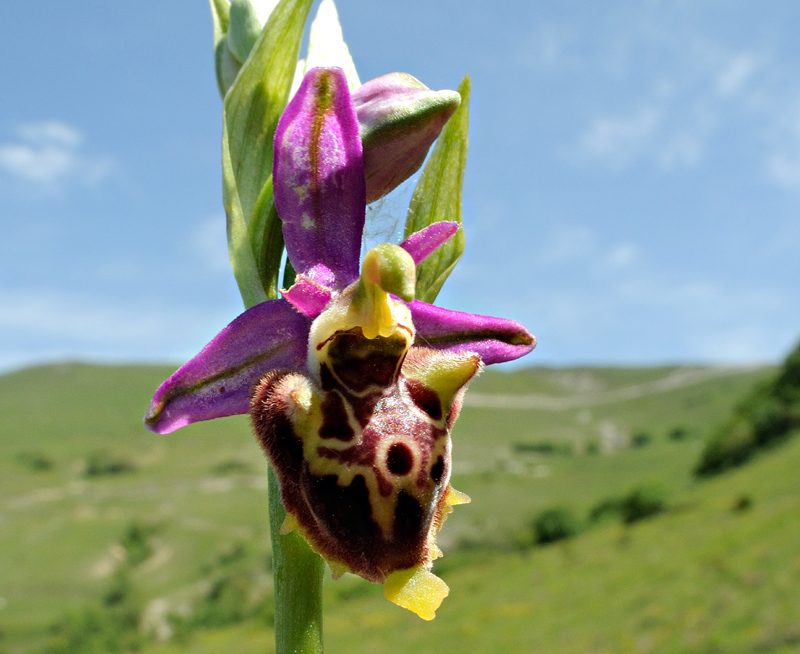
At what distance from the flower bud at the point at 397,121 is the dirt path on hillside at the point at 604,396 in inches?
2922

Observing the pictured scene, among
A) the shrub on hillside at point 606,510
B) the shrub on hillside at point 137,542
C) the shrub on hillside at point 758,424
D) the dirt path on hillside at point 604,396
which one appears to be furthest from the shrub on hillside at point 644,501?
the dirt path on hillside at point 604,396

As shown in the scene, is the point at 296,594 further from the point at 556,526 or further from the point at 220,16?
the point at 556,526

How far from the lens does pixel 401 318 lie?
1.00 metres

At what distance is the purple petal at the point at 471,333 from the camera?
1080 mm

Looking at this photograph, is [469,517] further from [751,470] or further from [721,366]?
[721,366]

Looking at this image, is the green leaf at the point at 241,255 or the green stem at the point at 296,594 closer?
the green stem at the point at 296,594

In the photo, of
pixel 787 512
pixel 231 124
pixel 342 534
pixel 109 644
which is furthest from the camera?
pixel 109 644

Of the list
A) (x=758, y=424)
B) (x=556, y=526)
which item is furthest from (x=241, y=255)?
(x=556, y=526)

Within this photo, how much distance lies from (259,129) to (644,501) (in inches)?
1312

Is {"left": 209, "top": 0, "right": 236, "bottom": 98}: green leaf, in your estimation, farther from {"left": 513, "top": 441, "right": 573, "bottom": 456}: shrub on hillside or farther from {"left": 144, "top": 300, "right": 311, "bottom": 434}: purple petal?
{"left": 513, "top": 441, "right": 573, "bottom": 456}: shrub on hillside

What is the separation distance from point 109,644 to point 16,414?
40.4 meters

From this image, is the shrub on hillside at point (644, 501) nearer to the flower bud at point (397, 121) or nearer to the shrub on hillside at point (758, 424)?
the shrub on hillside at point (758, 424)

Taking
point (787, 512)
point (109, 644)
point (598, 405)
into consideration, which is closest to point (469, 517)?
point (109, 644)

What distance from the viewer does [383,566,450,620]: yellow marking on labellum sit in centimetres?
91
